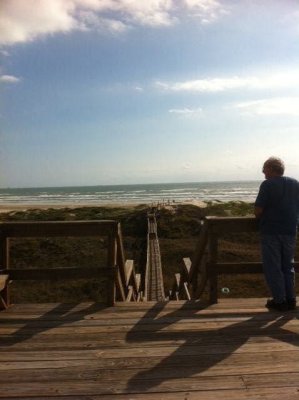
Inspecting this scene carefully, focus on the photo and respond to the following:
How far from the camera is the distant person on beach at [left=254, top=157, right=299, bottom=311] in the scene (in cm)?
471

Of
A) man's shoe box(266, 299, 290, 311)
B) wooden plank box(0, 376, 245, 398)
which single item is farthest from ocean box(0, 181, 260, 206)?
wooden plank box(0, 376, 245, 398)

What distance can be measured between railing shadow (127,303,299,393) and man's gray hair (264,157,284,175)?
5.47 feet

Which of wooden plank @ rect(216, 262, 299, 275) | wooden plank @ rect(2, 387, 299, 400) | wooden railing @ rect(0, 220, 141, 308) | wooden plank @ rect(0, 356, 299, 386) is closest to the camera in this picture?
wooden plank @ rect(2, 387, 299, 400)

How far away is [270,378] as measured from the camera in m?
3.01

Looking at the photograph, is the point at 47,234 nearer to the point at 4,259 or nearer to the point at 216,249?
the point at 4,259

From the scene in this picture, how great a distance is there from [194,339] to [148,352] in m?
0.56

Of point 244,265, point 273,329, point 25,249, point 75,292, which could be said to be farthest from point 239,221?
point 25,249

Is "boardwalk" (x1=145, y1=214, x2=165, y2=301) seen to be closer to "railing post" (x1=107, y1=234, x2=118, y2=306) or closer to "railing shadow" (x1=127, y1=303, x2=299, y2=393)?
"railing post" (x1=107, y1=234, x2=118, y2=306)

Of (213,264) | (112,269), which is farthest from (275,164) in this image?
(112,269)

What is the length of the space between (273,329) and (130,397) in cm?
197

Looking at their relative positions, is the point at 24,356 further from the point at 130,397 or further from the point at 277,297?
the point at 277,297

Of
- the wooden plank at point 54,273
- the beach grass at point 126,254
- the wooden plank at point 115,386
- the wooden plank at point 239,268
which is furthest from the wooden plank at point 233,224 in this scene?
the beach grass at point 126,254

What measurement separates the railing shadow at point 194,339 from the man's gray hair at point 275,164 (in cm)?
167

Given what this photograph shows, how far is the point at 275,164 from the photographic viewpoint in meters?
4.77
